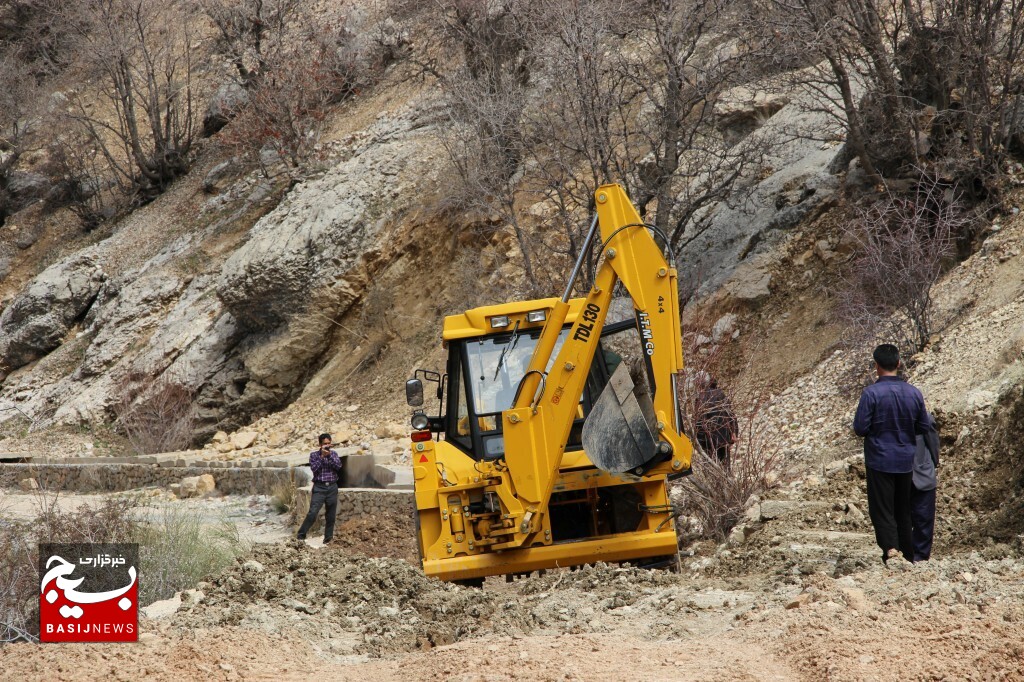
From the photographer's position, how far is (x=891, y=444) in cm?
614

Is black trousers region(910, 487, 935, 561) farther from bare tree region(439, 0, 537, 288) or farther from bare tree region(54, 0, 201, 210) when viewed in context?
bare tree region(54, 0, 201, 210)

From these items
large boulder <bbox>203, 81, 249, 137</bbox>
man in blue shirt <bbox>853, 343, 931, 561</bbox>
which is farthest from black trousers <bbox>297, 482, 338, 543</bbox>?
large boulder <bbox>203, 81, 249, 137</bbox>

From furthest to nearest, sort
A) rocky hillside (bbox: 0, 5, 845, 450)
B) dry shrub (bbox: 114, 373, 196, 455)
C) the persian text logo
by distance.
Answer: dry shrub (bbox: 114, 373, 196, 455) < rocky hillside (bbox: 0, 5, 845, 450) < the persian text logo

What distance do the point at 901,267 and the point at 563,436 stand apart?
7.67 metres

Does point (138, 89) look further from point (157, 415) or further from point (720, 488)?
point (720, 488)

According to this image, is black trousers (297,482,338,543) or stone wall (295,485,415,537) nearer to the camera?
black trousers (297,482,338,543)

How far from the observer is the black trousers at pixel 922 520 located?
617 centimetres

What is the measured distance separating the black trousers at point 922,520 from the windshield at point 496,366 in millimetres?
2941

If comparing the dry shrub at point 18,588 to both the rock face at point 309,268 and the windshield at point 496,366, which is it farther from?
the rock face at point 309,268

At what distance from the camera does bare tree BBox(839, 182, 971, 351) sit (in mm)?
12148

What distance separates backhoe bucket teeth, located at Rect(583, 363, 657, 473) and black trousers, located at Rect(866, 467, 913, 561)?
144cm

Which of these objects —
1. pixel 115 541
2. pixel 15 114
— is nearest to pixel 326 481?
pixel 115 541

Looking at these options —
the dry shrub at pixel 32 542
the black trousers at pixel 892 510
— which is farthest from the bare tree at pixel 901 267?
the dry shrub at pixel 32 542

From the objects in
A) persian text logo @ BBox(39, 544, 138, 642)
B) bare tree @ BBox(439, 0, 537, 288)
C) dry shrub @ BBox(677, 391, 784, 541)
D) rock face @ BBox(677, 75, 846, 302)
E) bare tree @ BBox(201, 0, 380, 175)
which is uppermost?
bare tree @ BBox(201, 0, 380, 175)
